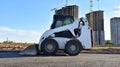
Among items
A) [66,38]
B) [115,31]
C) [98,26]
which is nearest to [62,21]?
[66,38]

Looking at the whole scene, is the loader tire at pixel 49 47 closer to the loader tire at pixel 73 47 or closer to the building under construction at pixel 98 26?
the loader tire at pixel 73 47

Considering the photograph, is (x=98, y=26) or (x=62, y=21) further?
(x=98, y=26)

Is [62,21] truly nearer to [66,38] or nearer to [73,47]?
[66,38]

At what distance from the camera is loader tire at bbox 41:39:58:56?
21.5 m

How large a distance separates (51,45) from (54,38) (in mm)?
517

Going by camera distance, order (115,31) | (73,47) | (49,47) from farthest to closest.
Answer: (115,31), (73,47), (49,47)

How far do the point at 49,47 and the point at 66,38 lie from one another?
4.33 feet

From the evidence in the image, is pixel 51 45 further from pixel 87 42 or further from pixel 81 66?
pixel 81 66

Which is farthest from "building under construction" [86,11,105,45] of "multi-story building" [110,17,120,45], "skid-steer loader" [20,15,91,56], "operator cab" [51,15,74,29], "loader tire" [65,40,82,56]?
Answer: "loader tire" [65,40,82,56]

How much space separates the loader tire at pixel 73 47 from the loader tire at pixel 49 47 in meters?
0.81

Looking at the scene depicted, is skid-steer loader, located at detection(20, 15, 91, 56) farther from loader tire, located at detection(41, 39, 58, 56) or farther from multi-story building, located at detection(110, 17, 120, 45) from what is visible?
multi-story building, located at detection(110, 17, 120, 45)

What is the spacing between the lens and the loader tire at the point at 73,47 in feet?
71.1

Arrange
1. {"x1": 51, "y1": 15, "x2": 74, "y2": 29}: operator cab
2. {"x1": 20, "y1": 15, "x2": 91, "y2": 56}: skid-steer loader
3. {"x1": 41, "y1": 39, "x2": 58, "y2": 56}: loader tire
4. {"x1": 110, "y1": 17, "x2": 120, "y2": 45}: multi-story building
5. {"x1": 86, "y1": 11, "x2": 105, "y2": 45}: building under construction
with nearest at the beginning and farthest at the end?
{"x1": 41, "y1": 39, "x2": 58, "y2": 56}: loader tire
{"x1": 20, "y1": 15, "x2": 91, "y2": 56}: skid-steer loader
{"x1": 51, "y1": 15, "x2": 74, "y2": 29}: operator cab
{"x1": 86, "y1": 11, "x2": 105, "y2": 45}: building under construction
{"x1": 110, "y1": 17, "x2": 120, "y2": 45}: multi-story building

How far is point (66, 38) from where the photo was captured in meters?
21.9
